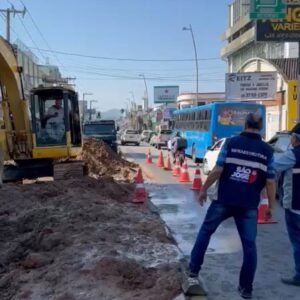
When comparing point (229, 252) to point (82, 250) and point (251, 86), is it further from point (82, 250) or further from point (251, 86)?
point (251, 86)

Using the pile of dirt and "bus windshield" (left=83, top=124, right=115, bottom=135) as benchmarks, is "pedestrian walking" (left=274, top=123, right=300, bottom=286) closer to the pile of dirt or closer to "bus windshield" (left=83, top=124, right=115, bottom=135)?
the pile of dirt

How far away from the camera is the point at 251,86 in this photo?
133ft

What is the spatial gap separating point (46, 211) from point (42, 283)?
12.7 feet

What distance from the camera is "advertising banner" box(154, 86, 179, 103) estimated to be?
413 ft

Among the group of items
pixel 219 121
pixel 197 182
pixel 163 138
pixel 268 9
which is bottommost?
pixel 163 138

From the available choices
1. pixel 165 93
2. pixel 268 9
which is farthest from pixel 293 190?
pixel 165 93

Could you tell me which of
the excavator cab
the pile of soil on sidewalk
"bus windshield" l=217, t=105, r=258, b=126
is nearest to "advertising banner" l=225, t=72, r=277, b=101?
"bus windshield" l=217, t=105, r=258, b=126

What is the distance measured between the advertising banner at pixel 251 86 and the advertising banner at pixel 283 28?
12808mm

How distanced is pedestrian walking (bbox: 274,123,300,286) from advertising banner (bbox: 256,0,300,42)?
65.9 feet

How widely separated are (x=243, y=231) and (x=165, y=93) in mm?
121252

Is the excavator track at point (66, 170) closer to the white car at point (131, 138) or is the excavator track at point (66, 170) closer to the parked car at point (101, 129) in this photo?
→ the parked car at point (101, 129)

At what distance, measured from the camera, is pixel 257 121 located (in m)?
5.77

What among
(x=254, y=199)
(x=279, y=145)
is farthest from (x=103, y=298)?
(x=279, y=145)

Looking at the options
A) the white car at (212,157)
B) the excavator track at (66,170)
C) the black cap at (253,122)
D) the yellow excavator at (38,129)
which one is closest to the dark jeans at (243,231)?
the black cap at (253,122)
